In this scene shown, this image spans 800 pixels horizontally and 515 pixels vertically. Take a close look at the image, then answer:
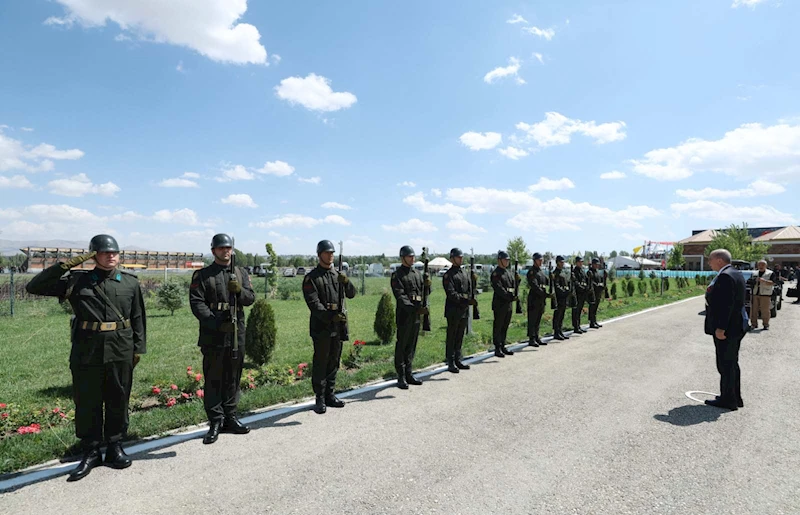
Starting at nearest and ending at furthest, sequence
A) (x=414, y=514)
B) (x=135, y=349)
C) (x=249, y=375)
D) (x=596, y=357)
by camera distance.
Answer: (x=414, y=514), (x=135, y=349), (x=249, y=375), (x=596, y=357)

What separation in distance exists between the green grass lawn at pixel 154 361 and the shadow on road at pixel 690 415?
163 inches

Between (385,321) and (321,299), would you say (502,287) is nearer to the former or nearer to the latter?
(385,321)

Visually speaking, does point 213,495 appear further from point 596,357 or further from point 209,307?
point 596,357

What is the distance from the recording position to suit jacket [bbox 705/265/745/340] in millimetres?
5902

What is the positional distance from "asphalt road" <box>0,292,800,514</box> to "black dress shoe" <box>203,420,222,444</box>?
10 cm

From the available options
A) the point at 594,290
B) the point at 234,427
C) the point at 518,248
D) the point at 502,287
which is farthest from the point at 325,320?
the point at 518,248

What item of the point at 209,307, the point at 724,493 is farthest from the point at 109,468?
the point at 724,493

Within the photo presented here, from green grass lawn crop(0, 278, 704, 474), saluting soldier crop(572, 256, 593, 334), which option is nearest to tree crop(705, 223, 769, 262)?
green grass lawn crop(0, 278, 704, 474)

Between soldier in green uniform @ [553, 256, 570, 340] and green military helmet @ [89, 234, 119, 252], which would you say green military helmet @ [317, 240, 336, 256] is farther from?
soldier in green uniform @ [553, 256, 570, 340]

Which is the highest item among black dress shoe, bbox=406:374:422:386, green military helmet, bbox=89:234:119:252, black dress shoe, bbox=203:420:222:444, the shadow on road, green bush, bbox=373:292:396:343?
green military helmet, bbox=89:234:119:252

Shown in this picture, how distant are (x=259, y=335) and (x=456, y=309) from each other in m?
3.65

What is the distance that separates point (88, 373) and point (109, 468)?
89 cm

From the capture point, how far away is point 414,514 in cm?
326

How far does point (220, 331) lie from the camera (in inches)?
191
